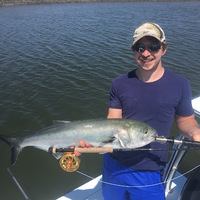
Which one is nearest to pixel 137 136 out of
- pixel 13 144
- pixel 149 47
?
pixel 149 47

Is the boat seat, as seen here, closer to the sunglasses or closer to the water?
the sunglasses

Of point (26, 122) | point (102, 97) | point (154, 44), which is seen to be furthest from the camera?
point (102, 97)

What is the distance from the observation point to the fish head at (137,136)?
9.84 ft

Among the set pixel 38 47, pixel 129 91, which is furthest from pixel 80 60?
pixel 129 91

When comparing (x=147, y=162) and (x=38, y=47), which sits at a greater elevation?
(x=38, y=47)

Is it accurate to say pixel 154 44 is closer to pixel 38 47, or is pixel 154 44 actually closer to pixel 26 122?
pixel 26 122

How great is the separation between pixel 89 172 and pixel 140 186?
424cm

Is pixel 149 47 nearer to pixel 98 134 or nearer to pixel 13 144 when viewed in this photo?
pixel 98 134

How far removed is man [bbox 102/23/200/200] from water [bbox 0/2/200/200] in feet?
13.2

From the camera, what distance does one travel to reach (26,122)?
30.8 feet

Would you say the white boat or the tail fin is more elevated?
the tail fin

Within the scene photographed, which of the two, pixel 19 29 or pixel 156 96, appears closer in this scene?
pixel 156 96

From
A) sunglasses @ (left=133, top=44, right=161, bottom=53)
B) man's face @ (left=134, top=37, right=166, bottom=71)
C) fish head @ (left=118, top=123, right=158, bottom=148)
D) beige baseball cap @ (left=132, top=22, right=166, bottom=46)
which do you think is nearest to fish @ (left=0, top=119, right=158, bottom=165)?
fish head @ (left=118, top=123, right=158, bottom=148)

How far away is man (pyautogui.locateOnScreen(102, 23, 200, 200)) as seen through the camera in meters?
2.96
